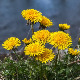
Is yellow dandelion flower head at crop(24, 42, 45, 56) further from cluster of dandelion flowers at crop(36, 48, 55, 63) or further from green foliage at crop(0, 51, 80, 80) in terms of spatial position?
green foliage at crop(0, 51, 80, 80)

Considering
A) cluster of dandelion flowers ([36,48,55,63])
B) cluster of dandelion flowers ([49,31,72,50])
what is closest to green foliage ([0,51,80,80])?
cluster of dandelion flowers ([36,48,55,63])

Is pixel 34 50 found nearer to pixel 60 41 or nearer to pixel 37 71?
pixel 60 41

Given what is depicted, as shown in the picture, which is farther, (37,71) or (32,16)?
(37,71)

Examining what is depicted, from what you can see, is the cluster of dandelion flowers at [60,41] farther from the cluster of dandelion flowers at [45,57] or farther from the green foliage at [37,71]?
the green foliage at [37,71]

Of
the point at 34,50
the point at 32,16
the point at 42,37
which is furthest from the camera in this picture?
the point at 32,16

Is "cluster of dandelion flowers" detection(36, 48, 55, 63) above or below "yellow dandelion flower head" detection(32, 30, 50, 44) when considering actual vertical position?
below

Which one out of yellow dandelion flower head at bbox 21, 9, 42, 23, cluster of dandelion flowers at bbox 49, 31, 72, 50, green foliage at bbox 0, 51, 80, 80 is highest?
yellow dandelion flower head at bbox 21, 9, 42, 23

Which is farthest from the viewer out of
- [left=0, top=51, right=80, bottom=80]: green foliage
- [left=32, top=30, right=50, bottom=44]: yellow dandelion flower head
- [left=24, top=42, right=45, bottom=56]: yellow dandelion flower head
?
[left=0, top=51, right=80, bottom=80]: green foliage

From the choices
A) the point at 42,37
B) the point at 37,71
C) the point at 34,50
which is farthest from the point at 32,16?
the point at 37,71

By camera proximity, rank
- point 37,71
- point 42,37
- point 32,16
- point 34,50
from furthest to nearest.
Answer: point 37,71 → point 32,16 → point 42,37 → point 34,50

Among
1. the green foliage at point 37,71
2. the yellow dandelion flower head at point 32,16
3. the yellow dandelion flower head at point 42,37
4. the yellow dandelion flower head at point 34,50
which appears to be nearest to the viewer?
the yellow dandelion flower head at point 34,50

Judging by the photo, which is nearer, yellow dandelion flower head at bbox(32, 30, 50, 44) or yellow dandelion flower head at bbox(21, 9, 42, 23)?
yellow dandelion flower head at bbox(32, 30, 50, 44)

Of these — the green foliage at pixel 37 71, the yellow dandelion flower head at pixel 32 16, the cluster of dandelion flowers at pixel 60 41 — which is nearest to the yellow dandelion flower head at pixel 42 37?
the cluster of dandelion flowers at pixel 60 41

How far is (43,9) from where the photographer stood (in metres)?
5.34
